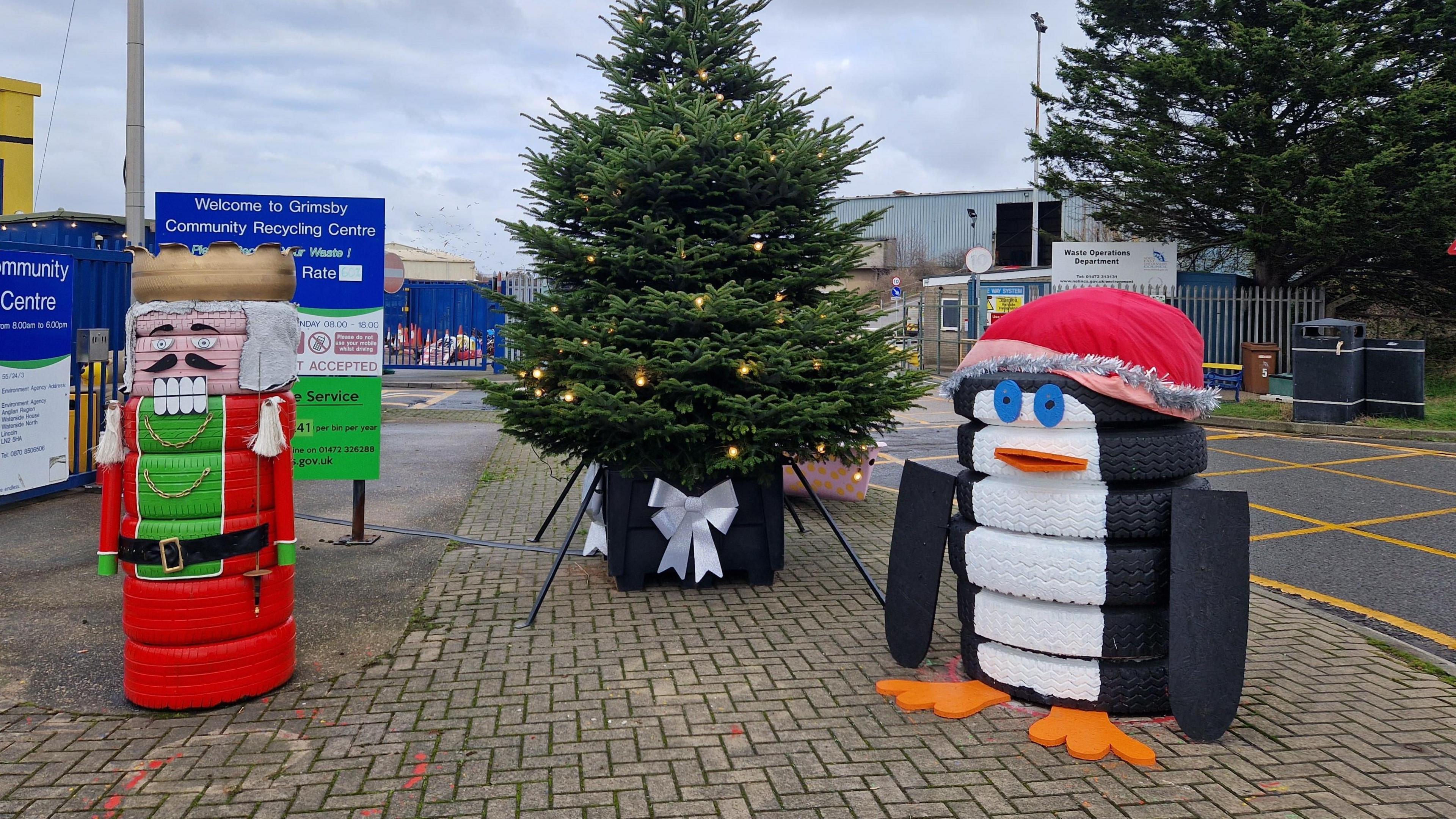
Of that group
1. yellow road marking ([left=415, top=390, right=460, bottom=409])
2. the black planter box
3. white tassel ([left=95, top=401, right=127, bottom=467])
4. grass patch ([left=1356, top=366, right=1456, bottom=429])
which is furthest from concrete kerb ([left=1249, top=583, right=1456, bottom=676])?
yellow road marking ([left=415, top=390, right=460, bottom=409])

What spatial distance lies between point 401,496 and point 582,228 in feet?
14.4

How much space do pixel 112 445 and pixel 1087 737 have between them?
4414 mm

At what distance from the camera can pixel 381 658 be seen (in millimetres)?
4973

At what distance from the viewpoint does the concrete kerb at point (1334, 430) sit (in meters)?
14.9

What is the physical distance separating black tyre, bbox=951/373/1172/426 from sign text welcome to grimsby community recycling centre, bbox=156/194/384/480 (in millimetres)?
4765

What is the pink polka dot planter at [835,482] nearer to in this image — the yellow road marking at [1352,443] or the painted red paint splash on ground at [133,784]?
the painted red paint splash on ground at [133,784]

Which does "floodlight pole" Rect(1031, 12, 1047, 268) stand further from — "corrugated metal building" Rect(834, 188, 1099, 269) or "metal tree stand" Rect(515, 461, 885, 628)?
"metal tree stand" Rect(515, 461, 885, 628)

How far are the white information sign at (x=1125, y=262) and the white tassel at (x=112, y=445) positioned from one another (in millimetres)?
21187

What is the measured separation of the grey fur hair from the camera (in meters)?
4.44

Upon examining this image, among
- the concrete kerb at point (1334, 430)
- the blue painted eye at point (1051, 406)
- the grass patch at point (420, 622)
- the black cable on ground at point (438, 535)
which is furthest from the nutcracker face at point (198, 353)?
the concrete kerb at point (1334, 430)

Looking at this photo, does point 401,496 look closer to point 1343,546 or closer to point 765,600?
point 765,600

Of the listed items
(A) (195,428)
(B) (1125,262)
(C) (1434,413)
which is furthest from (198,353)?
(B) (1125,262)

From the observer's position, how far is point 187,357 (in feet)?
14.4

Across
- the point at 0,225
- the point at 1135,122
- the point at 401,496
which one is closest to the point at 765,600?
the point at 401,496
